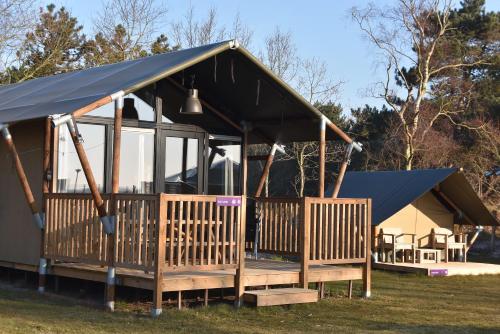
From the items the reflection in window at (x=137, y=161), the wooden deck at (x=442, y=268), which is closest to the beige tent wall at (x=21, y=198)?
the reflection in window at (x=137, y=161)

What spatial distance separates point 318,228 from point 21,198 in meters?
4.33

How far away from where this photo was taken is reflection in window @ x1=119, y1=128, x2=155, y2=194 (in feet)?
35.3

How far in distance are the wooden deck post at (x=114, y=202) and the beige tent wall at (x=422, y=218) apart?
8781 mm

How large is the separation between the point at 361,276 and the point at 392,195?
6.17m

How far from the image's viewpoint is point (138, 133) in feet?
35.8

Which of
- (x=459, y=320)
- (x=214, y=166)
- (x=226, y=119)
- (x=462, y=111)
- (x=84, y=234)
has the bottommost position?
(x=459, y=320)

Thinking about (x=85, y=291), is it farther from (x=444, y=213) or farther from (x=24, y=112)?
(x=444, y=213)

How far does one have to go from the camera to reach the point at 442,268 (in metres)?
14.2

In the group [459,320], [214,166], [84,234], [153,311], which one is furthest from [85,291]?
[459,320]

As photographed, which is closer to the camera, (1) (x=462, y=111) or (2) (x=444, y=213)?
(2) (x=444, y=213)

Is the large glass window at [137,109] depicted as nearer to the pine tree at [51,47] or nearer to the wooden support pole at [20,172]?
the wooden support pole at [20,172]

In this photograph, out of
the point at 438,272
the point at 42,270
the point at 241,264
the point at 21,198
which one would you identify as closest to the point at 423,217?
the point at 438,272

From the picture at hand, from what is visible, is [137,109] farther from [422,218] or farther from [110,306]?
[422,218]

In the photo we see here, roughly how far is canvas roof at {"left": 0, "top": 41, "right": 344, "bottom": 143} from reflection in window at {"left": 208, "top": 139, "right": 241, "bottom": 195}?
33 cm
